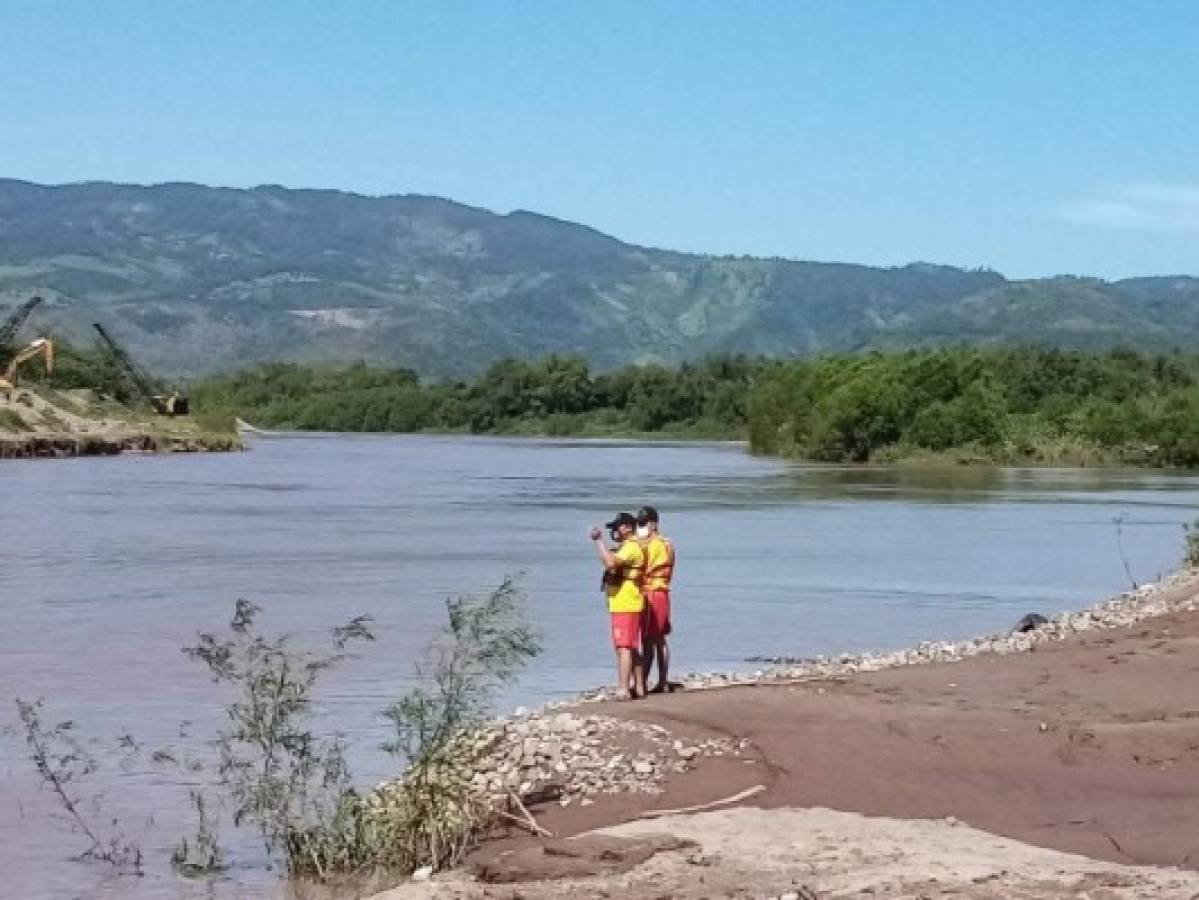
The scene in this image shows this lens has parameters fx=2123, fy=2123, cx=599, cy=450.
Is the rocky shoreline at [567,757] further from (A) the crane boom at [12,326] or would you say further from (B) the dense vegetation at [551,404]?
(B) the dense vegetation at [551,404]

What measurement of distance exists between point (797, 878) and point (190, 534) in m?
39.4

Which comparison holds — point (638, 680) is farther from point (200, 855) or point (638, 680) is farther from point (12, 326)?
point (12, 326)

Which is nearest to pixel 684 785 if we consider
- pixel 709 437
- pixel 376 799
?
pixel 376 799

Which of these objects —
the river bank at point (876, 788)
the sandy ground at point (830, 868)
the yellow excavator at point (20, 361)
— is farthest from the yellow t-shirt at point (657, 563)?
the yellow excavator at point (20, 361)

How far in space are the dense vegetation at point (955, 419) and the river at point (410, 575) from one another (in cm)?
2234

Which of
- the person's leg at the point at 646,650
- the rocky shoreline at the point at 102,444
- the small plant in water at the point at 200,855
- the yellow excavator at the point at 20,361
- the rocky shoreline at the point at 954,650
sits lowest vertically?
the rocky shoreline at the point at 102,444

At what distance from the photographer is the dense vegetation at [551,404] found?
175125 millimetres

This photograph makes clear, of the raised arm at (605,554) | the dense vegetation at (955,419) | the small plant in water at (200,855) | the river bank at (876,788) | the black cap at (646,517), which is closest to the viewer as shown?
the river bank at (876,788)

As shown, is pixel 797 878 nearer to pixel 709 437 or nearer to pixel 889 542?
pixel 889 542

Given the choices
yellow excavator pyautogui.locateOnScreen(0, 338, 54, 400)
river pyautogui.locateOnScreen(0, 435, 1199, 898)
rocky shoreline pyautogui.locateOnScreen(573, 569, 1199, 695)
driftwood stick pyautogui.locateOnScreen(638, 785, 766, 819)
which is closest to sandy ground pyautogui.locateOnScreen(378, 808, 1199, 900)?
driftwood stick pyautogui.locateOnScreen(638, 785, 766, 819)

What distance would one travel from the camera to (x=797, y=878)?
1198 centimetres

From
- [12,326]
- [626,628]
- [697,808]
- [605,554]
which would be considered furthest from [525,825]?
[12,326]

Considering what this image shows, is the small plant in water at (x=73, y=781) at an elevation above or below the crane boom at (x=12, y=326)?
below

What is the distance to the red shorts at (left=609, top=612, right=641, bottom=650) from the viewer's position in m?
17.3
